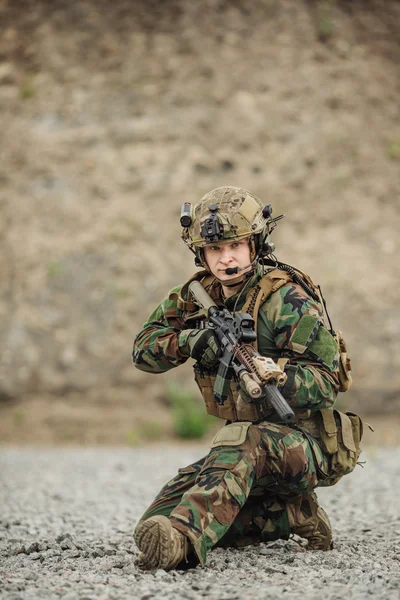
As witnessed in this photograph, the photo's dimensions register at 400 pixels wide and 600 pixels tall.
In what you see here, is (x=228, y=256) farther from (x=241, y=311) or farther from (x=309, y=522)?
(x=309, y=522)

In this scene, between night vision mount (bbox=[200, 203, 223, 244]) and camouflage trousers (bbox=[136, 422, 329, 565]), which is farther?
night vision mount (bbox=[200, 203, 223, 244])

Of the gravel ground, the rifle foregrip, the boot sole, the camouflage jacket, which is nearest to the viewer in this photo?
the gravel ground

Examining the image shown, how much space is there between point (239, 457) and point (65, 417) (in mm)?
8754

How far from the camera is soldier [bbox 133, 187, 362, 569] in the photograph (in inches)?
141

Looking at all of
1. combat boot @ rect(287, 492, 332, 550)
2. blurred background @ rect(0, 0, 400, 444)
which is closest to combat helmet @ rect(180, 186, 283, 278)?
combat boot @ rect(287, 492, 332, 550)

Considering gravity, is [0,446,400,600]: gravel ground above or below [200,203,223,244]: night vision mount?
below

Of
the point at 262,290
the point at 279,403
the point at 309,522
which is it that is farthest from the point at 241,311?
the point at 309,522

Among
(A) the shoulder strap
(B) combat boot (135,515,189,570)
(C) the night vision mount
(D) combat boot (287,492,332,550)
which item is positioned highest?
(C) the night vision mount

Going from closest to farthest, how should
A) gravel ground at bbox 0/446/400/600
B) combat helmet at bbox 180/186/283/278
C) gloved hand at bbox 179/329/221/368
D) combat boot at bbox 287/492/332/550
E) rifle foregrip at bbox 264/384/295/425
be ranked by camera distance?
gravel ground at bbox 0/446/400/600 < rifle foregrip at bbox 264/384/295/425 < gloved hand at bbox 179/329/221/368 < combat helmet at bbox 180/186/283/278 < combat boot at bbox 287/492/332/550

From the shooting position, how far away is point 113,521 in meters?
5.57

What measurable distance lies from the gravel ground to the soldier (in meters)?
0.17

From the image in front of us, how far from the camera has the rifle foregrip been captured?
3.48 m

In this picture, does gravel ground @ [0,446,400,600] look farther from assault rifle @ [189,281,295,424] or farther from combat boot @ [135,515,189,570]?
assault rifle @ [189,281,295,424]

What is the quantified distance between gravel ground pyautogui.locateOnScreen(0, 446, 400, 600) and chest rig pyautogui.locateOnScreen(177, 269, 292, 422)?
0.67 meters
